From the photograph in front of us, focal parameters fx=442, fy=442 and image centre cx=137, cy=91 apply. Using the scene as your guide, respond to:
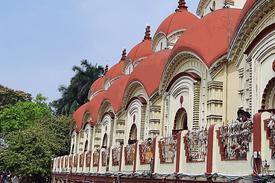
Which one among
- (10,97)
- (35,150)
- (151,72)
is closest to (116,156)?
(151,72)

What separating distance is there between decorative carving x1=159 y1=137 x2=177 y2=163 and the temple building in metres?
0.03

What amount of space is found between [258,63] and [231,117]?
244 cm

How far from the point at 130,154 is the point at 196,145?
5.34 metres

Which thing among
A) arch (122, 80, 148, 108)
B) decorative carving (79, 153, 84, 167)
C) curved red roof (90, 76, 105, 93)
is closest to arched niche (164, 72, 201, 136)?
arch (122, 80, 148, 108)

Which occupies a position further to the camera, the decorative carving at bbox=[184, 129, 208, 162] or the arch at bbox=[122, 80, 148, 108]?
the arch at bbox=[122, 80, 148, 108]

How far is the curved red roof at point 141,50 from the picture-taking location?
94.0ft

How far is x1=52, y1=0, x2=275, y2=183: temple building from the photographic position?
30.6ft

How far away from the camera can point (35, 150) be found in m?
31.8

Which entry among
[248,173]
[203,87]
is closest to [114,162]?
[203,87]

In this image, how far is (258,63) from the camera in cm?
1237

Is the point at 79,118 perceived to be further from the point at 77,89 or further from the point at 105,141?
the point at 77,89

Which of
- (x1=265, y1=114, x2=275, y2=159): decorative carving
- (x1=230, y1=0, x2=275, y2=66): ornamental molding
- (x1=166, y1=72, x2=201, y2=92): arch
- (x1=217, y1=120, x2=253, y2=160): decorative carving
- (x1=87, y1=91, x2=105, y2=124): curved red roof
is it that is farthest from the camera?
(x1=87, y1=91, x2=105, y2=124): curved red roof

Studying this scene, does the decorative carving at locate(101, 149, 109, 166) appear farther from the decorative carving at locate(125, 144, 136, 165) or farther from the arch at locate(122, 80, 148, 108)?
the arch at locate(122, 80, 148, 108)

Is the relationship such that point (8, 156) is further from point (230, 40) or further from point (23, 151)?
point (230, 40)
